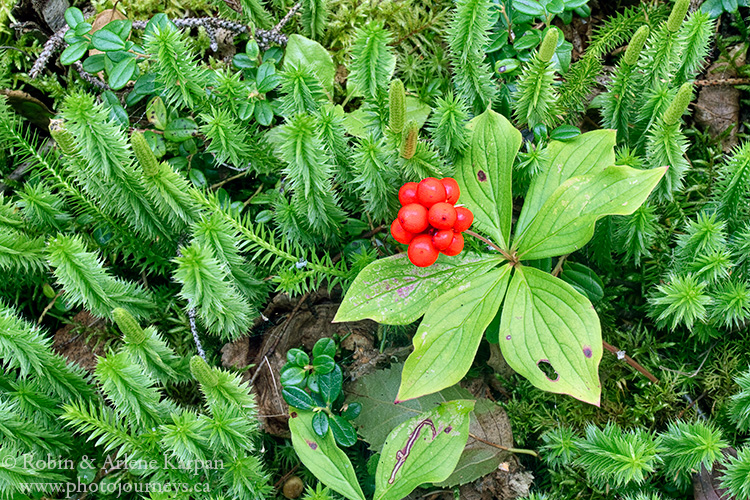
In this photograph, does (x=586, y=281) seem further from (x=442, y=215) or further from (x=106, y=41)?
(x=106, y=41)

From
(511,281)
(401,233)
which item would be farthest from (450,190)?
(511,281)

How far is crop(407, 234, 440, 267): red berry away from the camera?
201cm

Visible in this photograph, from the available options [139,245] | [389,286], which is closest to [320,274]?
[389,286]

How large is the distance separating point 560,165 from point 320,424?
1518mm

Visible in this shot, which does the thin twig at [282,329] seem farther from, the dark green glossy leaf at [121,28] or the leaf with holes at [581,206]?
the dark green glossy leaf at [121,28]

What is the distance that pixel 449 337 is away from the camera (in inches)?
87.4

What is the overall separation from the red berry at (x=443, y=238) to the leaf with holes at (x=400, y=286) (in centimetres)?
33

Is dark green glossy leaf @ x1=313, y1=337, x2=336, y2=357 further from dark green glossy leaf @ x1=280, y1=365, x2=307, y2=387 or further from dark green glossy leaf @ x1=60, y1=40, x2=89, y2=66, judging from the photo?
dark green glossy leaf @ x1=60, y1=40, x2=89, y2=66

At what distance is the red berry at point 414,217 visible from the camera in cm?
197

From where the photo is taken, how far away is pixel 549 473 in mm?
2520

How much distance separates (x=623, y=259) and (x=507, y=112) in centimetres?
88

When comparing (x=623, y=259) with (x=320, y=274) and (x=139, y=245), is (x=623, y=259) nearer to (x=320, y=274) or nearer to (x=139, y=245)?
(x=320, y=274)

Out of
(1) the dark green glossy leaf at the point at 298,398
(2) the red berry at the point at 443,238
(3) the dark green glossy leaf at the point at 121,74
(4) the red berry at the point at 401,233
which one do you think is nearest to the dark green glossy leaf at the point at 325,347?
(1) the dark green glossy leaf at the point at 298,398

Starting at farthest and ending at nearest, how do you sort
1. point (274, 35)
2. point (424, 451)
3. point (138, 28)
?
point (138, 28) < point (274, 35) < point (424, 451)
